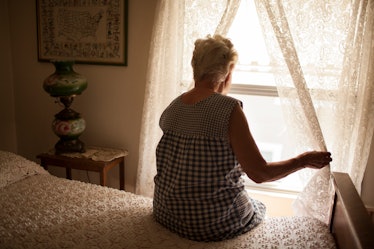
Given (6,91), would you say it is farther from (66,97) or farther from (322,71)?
(322,71)

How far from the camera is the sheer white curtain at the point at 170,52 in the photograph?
1.95 meters

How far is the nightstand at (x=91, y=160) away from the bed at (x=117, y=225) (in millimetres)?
385

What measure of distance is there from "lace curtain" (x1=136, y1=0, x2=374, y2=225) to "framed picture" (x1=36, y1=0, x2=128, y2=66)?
62cm

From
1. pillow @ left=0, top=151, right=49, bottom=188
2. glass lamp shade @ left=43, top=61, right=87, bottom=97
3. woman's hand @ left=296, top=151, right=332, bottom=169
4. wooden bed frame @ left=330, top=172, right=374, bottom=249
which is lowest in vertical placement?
pillow @ left=0, top=151, right=49, bottom=188

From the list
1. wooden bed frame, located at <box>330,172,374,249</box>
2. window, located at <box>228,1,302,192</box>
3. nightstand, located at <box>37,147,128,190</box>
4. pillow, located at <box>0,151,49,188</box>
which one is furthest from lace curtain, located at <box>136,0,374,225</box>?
pillow, located at <box>0,151,49,188</box>

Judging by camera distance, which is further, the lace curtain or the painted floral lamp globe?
the painted floral lamp globe

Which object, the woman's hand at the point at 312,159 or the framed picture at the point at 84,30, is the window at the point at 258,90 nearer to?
the woman's hand at the point at 312,159

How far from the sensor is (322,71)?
1.80 meters

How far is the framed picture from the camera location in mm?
2270

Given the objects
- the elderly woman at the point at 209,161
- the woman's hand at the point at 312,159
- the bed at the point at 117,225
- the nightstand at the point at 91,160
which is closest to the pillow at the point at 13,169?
the bed at the point at 117,225

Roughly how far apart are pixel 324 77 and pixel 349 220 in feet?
3.17

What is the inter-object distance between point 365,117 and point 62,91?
1.82m

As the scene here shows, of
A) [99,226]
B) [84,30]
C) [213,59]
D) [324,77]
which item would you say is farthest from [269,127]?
[84,30]

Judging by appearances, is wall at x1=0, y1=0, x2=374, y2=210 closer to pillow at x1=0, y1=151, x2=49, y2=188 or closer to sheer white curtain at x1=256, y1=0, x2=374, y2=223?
pillow at x1=0, y1=151, x2=49, y2=188
